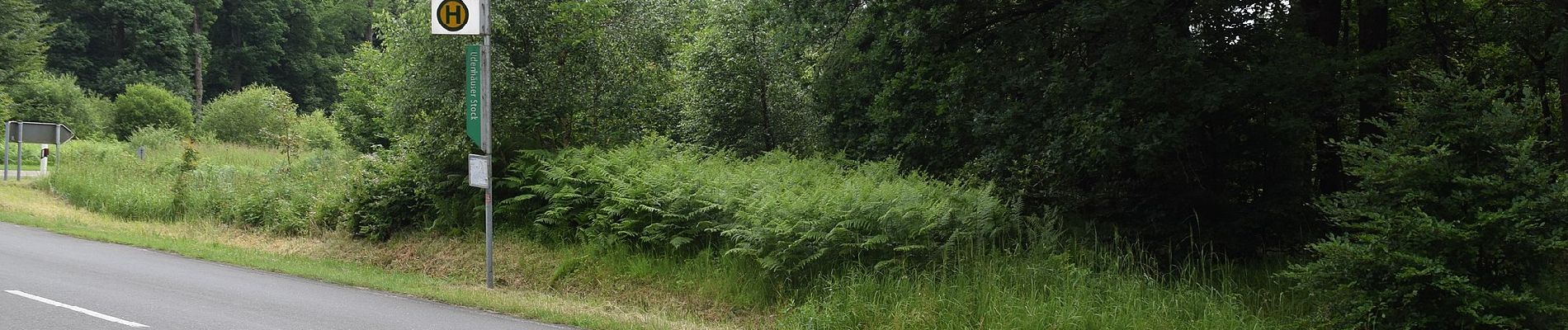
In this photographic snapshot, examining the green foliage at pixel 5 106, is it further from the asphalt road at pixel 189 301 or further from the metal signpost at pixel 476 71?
the metal signpost at pixel 476 71

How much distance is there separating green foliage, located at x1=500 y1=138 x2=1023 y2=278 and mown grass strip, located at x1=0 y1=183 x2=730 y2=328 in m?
1.26

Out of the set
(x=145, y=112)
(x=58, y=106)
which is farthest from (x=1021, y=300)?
(x=145, y=112)

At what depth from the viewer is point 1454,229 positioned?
27.5 feet

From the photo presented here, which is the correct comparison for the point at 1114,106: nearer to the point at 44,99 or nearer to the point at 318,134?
the point at 318,134

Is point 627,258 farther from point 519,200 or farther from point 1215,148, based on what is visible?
point 1215,148

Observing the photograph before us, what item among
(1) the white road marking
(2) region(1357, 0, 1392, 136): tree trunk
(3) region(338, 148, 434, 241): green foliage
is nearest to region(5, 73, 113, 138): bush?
(3) region(338, 148, 434, 241): green foliage

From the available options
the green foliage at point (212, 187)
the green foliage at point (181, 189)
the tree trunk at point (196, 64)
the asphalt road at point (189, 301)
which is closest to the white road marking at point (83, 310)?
the asphalt road at point (189, 301)

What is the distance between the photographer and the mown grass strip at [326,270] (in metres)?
10.2

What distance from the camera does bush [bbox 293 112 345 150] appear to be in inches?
1461

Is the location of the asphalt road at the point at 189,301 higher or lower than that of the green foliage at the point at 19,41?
lower

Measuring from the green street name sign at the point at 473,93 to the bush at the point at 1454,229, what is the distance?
8.45m

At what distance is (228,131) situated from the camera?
46688mm

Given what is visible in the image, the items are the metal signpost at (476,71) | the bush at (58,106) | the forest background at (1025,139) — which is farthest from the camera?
the bush at (58,106)

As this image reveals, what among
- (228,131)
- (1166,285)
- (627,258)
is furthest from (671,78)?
(228,131)
